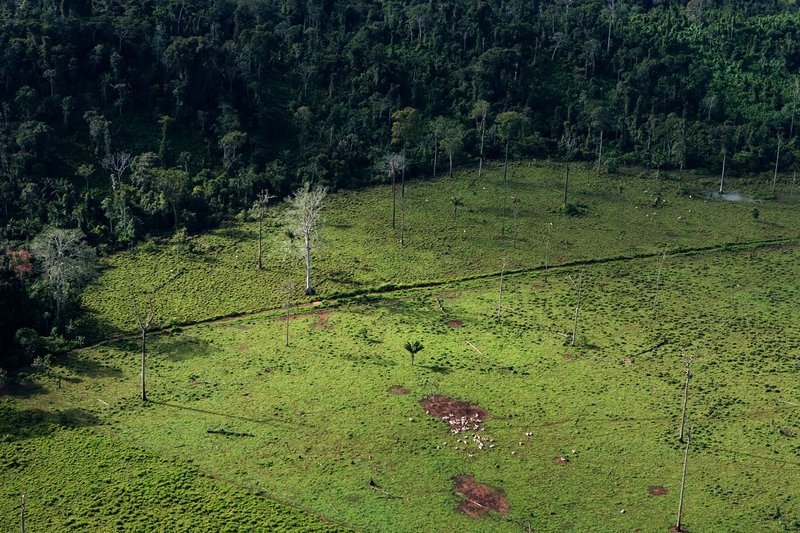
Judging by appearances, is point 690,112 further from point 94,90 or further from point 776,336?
point 94,90

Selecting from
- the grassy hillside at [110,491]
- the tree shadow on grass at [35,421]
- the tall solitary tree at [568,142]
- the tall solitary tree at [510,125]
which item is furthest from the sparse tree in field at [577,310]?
the tree shadow on grass at [35,421]

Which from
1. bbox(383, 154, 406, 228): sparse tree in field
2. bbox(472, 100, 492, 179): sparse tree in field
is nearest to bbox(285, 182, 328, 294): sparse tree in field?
bbox(383, 154, 406, 228): sparse tree in field

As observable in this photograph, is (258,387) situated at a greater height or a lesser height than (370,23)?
lesser

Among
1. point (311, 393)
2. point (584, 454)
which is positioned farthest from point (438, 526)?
point (311, 393)

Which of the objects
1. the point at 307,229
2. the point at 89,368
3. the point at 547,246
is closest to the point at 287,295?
→ the point at 307,229

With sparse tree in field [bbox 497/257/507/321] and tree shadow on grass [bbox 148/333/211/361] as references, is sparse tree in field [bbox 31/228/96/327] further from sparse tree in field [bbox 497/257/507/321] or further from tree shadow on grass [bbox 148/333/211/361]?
sparse tree in field [bbox 497/257/507/321]

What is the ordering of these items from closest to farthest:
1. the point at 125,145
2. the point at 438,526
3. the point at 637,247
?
the point at 438,526
the point at 637,247
the point at 125,145
